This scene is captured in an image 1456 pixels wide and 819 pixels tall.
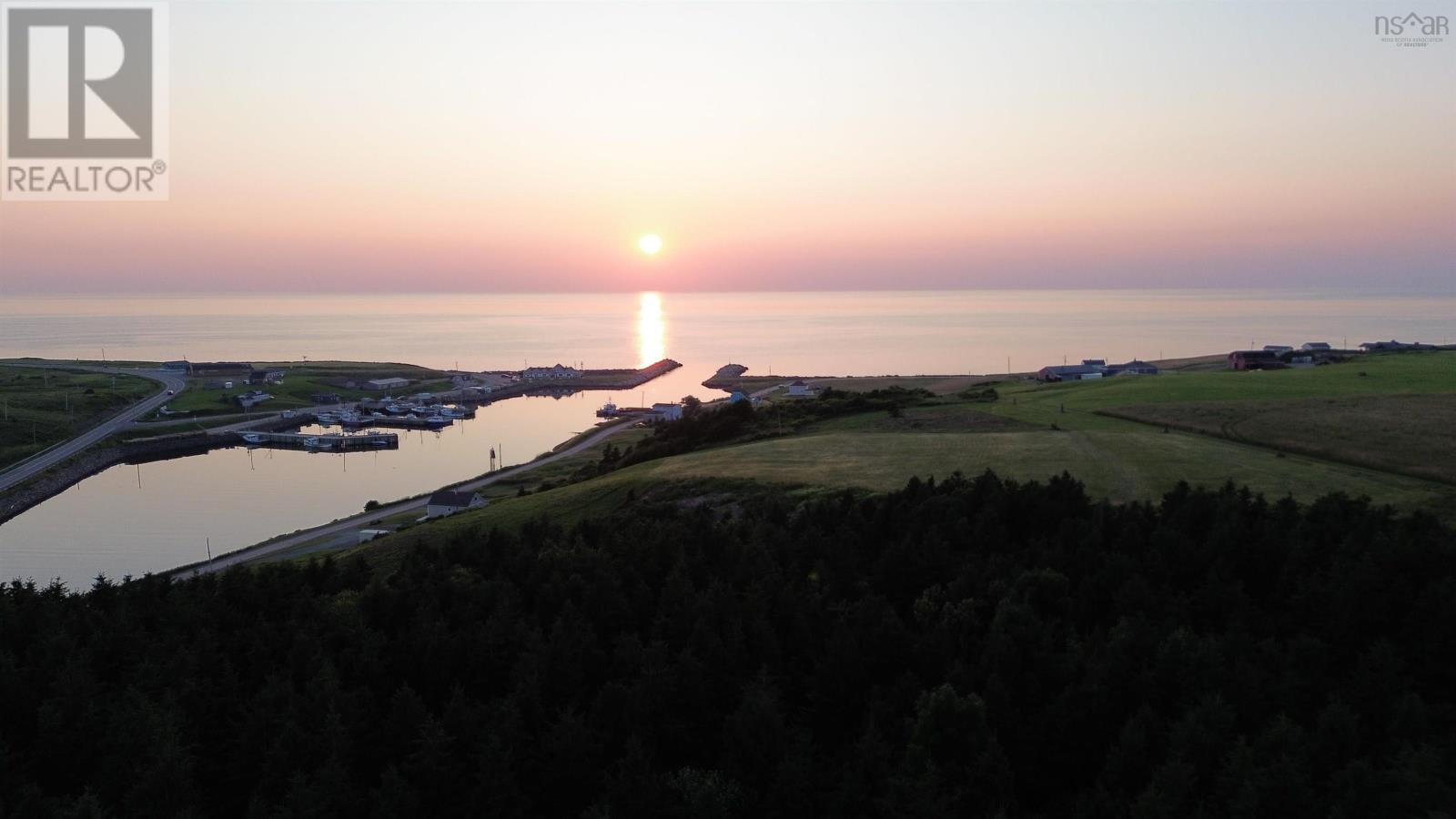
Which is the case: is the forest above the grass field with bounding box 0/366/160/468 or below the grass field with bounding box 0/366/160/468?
below

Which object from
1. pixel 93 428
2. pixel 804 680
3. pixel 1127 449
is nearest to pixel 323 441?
pixel 93 428

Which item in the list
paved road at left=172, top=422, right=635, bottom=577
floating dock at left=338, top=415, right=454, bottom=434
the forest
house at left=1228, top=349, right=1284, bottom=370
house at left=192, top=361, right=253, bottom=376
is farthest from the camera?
house at left=192, top=361, right=253, bottom=376

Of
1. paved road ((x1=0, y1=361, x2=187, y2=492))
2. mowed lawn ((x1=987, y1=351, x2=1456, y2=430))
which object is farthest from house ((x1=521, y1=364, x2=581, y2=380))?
mowed lawn ((x1=987, y1=351, x2=1456, y2=430))

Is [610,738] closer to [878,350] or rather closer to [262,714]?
[262,714]

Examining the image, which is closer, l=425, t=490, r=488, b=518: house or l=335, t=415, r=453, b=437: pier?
l=425, t=490, r=488, b=518: house

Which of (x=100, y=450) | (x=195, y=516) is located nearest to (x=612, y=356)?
(x=100, y=450)

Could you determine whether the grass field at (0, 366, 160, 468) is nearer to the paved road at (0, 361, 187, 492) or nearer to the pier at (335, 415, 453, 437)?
the paved road at (0, 361, 187, 492)

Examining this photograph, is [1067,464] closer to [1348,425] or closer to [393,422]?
[1348,425]
